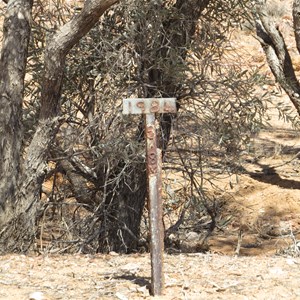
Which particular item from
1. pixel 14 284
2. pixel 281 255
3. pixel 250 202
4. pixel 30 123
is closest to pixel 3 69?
pixel 30 123

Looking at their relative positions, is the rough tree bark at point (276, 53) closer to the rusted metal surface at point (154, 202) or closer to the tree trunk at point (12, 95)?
the tree trunk at point (12, 95)

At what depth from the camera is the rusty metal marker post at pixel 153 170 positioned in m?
4.77

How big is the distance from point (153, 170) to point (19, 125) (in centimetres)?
219

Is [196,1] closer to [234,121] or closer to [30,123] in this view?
[234,121]

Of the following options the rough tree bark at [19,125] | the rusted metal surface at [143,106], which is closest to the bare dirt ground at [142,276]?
the rough tree bark at [19,125]

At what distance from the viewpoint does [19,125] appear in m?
6.62

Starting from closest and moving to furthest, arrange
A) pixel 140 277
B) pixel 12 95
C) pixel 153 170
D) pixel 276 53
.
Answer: pixel 153 170, pixel 140 277, pixel 12 95, pixel 276 53

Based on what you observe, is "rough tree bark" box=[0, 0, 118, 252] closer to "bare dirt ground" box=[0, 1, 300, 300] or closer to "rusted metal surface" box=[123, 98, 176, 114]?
"bare dirt ground" box=[0, 1, 300, 300]

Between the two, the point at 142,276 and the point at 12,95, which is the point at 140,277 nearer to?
the point at 142,276

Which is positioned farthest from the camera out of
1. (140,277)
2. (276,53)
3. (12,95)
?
(276,53)

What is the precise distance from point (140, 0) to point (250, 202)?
505 centimetres

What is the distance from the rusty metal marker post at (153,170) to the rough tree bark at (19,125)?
185 cm

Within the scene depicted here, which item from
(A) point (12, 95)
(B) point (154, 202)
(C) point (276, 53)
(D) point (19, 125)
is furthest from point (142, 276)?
(C) point (276, 53)

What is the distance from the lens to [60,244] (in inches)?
303
